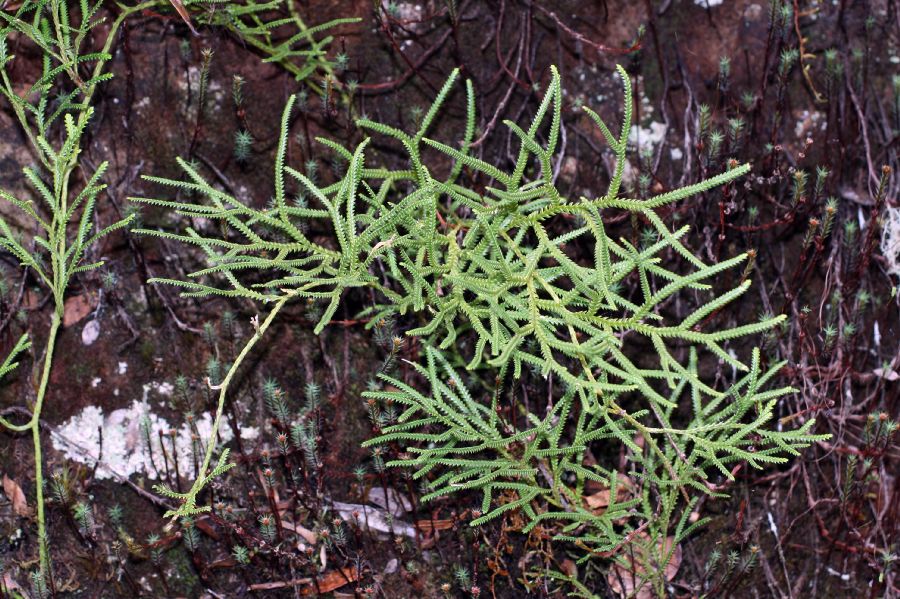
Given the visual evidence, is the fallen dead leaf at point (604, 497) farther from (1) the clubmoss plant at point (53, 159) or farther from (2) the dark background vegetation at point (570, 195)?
(1) the clubmoss plant at point (53, 159)

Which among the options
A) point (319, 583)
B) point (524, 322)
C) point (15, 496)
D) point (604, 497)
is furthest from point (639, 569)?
point (15, 496)

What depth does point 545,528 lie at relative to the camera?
9.33 feet

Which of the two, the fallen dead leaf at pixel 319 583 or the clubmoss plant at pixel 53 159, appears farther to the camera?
the fallen dead leaf at pixel 319 583

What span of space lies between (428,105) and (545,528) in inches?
57.8

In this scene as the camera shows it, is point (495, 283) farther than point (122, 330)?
No

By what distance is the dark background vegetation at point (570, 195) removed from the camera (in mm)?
2834

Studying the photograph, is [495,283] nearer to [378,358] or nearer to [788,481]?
[378,358]

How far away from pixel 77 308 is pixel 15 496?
614 mm

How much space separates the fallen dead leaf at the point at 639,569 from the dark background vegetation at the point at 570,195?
0.06 m

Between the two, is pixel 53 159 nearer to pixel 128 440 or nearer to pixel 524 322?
pixel 128 440

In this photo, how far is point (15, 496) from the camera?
281 centimetres

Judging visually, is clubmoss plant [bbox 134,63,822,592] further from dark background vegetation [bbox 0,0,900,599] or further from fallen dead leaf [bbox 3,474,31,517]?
fallen dead leaf [bbox 3,474,31,517]

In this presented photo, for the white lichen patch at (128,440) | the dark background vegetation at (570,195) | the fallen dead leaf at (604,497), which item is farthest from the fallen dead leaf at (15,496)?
the fallen dead leaf at (604,497)

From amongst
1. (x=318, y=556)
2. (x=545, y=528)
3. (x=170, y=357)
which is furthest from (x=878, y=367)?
(x=170, y=357)
